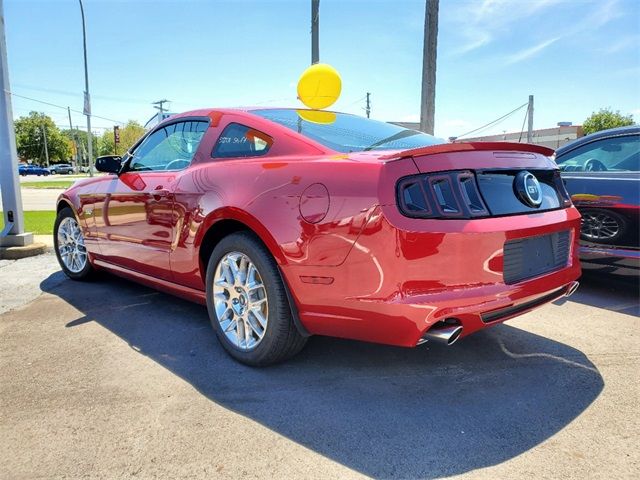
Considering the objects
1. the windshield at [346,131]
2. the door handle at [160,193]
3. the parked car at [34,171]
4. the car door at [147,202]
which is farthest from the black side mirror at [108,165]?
the parked car at [34,171]

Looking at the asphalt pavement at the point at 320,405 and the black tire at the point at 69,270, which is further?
the black tire at the point at 69,270

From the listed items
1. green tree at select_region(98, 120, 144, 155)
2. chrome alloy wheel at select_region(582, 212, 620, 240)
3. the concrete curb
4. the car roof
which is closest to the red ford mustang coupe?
chrome alloy wheel at select_region(582, 212, 620, 240)

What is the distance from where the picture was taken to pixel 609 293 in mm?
4426

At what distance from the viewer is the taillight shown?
2.16 meters

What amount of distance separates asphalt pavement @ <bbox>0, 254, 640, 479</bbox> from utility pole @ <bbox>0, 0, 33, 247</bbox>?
10.4ft

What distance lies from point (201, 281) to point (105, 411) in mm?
1022

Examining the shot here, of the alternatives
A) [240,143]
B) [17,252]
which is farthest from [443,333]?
[17,252]

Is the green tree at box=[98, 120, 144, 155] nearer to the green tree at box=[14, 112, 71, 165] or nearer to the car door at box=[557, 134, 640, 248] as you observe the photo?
the green tree at box=[14, 112, 71, 165]

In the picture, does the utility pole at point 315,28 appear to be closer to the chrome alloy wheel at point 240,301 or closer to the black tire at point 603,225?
the black tire at point 603,225

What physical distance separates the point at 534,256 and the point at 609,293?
2505mm

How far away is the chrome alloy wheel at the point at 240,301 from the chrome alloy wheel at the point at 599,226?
325 cm

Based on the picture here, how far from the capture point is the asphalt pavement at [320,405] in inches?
75.2

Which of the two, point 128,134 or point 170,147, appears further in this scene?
point 128,134

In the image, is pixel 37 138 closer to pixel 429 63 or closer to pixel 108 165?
pixel 429 63
